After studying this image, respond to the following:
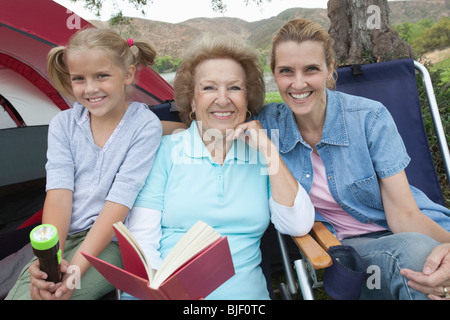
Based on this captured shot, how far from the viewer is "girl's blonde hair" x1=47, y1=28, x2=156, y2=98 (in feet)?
5.97

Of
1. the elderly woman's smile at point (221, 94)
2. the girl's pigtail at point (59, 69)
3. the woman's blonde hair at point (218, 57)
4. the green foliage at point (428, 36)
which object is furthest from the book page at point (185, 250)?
the green foliage at point (428, 36)

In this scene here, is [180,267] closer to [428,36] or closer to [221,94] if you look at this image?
[221,94]

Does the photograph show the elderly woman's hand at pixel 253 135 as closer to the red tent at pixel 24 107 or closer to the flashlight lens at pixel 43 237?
the flashlight lens at pixel 43 237

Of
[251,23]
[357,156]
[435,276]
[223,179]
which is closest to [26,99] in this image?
[223,179]

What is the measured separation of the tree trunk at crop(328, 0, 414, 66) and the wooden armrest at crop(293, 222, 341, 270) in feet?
9.06

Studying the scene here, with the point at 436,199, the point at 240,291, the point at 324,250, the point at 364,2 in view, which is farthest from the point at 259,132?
the point at 364,2

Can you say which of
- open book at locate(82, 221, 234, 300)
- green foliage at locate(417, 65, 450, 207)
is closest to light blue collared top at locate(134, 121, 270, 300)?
open book at locate(82, 221, 234, 300)

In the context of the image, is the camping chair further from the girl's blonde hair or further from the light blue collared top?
the girl's blonde hair

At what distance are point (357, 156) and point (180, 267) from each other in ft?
3.61

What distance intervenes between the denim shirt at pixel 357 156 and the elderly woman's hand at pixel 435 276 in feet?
1.53

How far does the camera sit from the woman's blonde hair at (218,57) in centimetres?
189

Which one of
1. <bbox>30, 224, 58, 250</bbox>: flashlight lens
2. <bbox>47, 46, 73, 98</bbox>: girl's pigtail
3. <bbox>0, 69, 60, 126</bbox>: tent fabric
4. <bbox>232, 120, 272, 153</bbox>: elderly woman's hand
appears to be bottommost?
<bbox>30, 224, 58, 250</bbox>: flashlight lens

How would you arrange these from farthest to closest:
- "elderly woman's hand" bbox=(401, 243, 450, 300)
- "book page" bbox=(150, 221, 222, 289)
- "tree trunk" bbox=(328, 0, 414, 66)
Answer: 1. "tree trunk" bbox=(328, 0, 414, 66)
2. "elderly woman's hand" bbox=(401, 243, 450, 300)
3. "book page" bbox=(150, 221, 222, 289)
